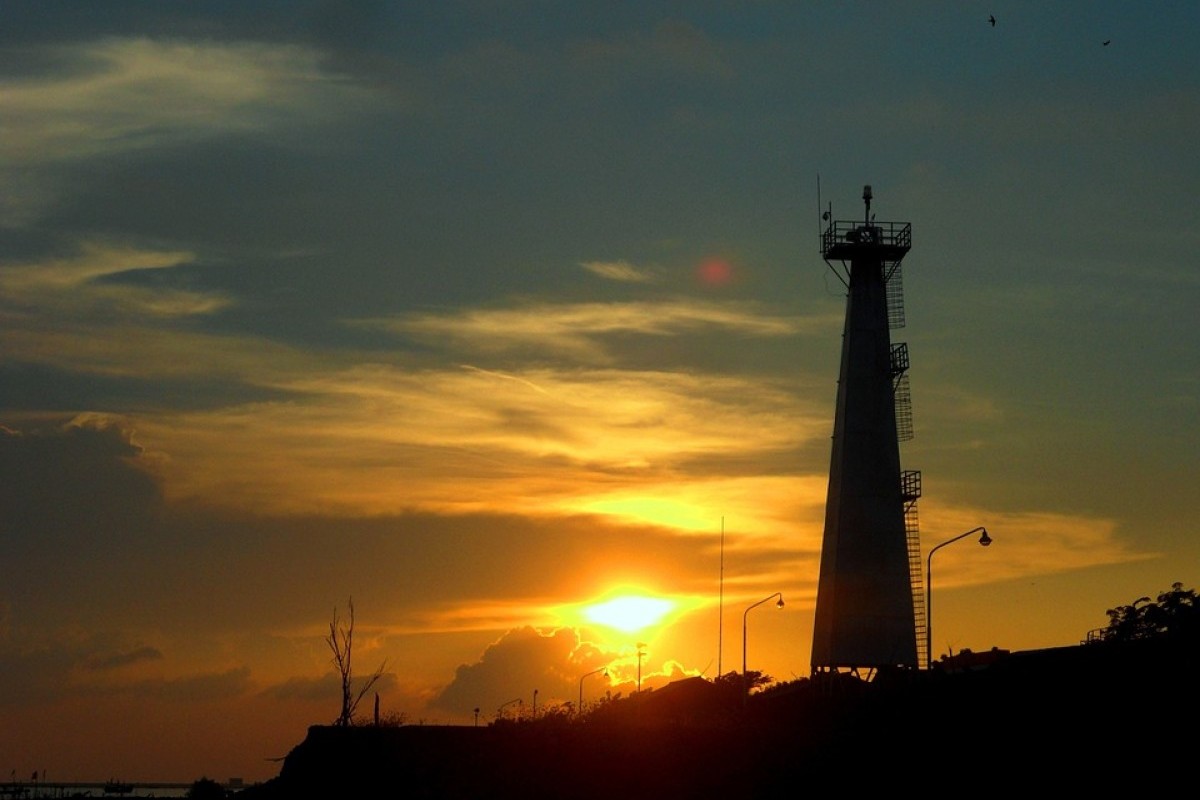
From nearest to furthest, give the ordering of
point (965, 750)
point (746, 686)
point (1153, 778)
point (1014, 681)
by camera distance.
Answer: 1. point (1153, 778)
2. point (965, 750)
3. point (1014, 681)
4. point (746, 686)

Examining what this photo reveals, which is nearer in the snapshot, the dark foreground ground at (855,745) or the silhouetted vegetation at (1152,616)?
the dark foreground ground at (855,745)

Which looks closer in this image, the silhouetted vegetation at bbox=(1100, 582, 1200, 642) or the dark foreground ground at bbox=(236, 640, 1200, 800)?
the dark foreground ground at bbox=(236, 640, 1200, 800)

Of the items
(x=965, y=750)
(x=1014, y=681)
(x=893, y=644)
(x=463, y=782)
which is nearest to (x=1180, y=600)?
(x=893, y=644)

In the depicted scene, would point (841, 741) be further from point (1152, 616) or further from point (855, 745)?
point (1152, 616)

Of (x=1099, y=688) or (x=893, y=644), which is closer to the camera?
(x=1099, y=688)

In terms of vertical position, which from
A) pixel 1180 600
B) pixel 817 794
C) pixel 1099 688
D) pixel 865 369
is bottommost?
pixel 817 794

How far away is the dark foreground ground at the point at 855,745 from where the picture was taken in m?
50.5

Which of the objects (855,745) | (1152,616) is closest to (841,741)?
(855,745)

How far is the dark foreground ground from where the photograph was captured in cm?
5053

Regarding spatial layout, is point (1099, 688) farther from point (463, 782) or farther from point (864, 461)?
point (463, 782)

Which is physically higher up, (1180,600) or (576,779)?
(1180,600)

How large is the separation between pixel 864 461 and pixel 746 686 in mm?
26173

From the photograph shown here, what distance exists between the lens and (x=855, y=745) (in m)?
57.5

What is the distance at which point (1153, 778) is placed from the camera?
4778cm
